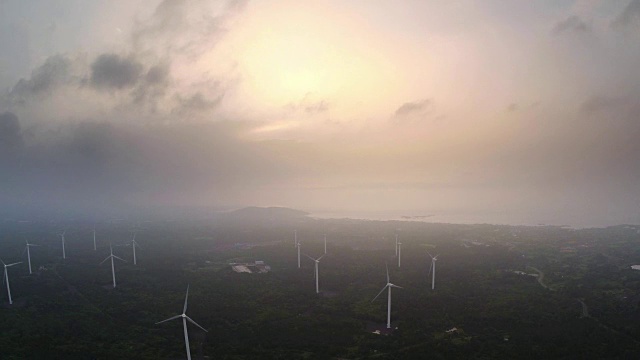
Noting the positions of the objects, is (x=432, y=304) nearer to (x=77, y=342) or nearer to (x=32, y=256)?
(x=77, y=342)

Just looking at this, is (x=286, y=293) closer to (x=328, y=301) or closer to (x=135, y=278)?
(x=328, y=301)

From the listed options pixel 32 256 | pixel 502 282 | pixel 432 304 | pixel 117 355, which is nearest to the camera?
pixel 117 355

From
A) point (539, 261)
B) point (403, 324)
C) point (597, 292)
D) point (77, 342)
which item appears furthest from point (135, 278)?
point (539, 261)

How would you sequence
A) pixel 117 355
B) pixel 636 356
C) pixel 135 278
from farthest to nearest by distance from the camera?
pixel 135 278 < pixel 117 355 < pixel 636 356

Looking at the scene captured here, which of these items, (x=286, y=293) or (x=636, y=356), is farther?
(x=286, y=293)

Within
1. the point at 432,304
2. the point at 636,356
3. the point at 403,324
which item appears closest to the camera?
the point at 636,356

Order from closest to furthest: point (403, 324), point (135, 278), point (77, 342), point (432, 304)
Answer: point (77, 342) < point (403, 324) < point (432, 304) < point (135, 278)

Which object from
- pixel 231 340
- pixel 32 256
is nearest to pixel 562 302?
pixel 231 340

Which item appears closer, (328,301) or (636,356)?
(636,356)
